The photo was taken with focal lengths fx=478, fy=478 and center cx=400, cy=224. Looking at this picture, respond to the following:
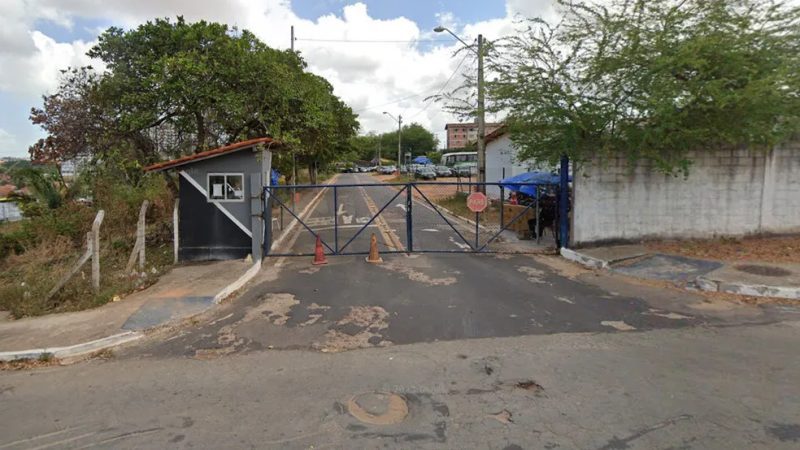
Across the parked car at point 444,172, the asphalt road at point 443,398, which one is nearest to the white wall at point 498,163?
the asphalt road at point 443,398

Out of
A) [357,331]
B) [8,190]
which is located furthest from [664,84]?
[8,190]

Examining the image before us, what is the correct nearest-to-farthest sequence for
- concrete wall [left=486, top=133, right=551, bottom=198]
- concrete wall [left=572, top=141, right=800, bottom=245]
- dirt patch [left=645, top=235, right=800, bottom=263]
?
dirt patch [left=645, top=235, right=800, bottom=263] < concrete wall [left=572, top=141, right=800, bottom=245] < concrete wall [left=486, top=133, right=551, bottom=198]

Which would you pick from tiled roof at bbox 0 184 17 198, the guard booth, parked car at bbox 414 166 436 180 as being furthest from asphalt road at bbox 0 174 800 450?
parked car at bbox 414 166 436 180

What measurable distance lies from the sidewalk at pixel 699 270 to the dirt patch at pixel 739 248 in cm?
40

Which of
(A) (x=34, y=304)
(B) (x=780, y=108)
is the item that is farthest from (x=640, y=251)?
(A) (x=34, y=304)

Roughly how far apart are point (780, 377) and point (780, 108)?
705 centimetres

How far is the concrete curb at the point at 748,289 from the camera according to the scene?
733 centimetres

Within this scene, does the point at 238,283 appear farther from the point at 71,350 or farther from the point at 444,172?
the point at 444,172

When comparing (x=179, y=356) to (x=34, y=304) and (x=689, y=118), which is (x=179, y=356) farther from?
(x=689, y=118)

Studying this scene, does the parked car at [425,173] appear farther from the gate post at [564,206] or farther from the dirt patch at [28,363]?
the dirt patch at [28,363]

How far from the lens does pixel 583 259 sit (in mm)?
10125

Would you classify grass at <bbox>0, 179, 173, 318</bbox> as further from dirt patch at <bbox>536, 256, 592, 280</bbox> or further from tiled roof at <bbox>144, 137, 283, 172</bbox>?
dirt patch at <bbox>536, 256, 592, 280</bbox>

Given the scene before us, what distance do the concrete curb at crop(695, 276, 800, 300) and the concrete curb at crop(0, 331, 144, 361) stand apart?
8643 mm

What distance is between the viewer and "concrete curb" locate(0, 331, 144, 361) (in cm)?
551
